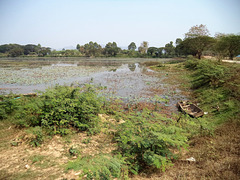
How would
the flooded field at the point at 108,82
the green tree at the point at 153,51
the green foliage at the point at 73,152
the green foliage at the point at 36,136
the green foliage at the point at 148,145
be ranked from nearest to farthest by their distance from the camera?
the green foliage at the point at 148,145 → the green foliage at the point at 73,152 → the green foliage at the point at 36,136 → the flooded field at the point at 108,82 → the green tree at the point at 153,51

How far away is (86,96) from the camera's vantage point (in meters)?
7.23

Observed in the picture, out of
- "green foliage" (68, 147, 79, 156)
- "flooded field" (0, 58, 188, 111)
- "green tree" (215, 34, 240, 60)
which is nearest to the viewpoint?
"green foliage" (68, 147, 79, 156)

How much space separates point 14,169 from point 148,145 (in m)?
3.90

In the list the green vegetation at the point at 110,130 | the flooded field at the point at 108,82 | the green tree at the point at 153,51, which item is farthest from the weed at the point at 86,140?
the green tree at the point at 153,51

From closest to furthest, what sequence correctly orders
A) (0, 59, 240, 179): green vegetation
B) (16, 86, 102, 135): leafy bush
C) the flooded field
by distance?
1. (0, 59, 240, 179): green vegetation
2. (16, 86, 102, 135): leafy bush
3. the flooded field

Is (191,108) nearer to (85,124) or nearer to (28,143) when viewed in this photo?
(85,124)

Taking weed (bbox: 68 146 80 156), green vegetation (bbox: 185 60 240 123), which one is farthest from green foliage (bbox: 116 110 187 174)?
green vegetation (bbox: 185 60 240 123)

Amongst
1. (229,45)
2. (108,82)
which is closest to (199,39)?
(229,45)

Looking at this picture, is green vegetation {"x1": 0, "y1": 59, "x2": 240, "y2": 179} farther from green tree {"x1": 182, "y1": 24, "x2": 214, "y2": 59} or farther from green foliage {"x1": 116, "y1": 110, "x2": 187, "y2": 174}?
green tree {"x1": 182, "y1": 24, "x2": 214, "y2": 59}

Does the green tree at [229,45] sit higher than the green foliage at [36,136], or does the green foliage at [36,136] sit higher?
the green tree at [229,45]

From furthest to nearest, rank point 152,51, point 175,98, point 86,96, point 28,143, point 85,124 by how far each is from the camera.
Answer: point 152,51, point 175,98, point 86,96, point 85,124, point 28,143

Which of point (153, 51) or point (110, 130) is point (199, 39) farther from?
point (153, 51)

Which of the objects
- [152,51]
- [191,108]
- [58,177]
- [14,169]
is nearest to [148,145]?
[58,177]

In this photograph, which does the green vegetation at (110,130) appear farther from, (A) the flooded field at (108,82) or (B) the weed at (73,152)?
(A) the flooded field at (108,82)
